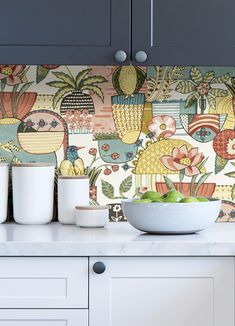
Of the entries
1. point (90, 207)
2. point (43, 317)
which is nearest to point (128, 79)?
point (90, 207)

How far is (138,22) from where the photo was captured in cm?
278

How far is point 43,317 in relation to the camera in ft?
8.10

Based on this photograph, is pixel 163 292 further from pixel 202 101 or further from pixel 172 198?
pixel 202 101

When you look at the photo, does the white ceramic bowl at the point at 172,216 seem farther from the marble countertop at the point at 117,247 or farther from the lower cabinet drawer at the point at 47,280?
the lower cabinet drawer at the point at 47,280

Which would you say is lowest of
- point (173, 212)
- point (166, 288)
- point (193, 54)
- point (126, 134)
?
point (166, 288)

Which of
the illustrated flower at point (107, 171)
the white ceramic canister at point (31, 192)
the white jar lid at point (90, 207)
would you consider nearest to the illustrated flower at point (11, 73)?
the white ceramic canister at point (31, 192)

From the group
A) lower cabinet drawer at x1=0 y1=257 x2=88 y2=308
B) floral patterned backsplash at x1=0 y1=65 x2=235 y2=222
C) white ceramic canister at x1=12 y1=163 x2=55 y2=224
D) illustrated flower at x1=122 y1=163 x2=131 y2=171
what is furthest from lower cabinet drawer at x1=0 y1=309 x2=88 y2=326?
→ illustrated flower at x1=122 y1=163 x2=131 y2=171

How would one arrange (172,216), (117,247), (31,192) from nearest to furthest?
(117,247), (172,216), (31,192)

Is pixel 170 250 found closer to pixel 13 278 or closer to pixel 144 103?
pixel 13 278

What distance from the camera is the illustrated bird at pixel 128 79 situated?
3.14 meters

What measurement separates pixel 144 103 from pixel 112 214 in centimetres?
49

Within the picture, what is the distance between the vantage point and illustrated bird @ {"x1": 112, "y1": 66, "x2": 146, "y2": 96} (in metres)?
3.14

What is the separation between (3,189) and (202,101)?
0.91 metres

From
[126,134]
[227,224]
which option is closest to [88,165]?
[126,134]
